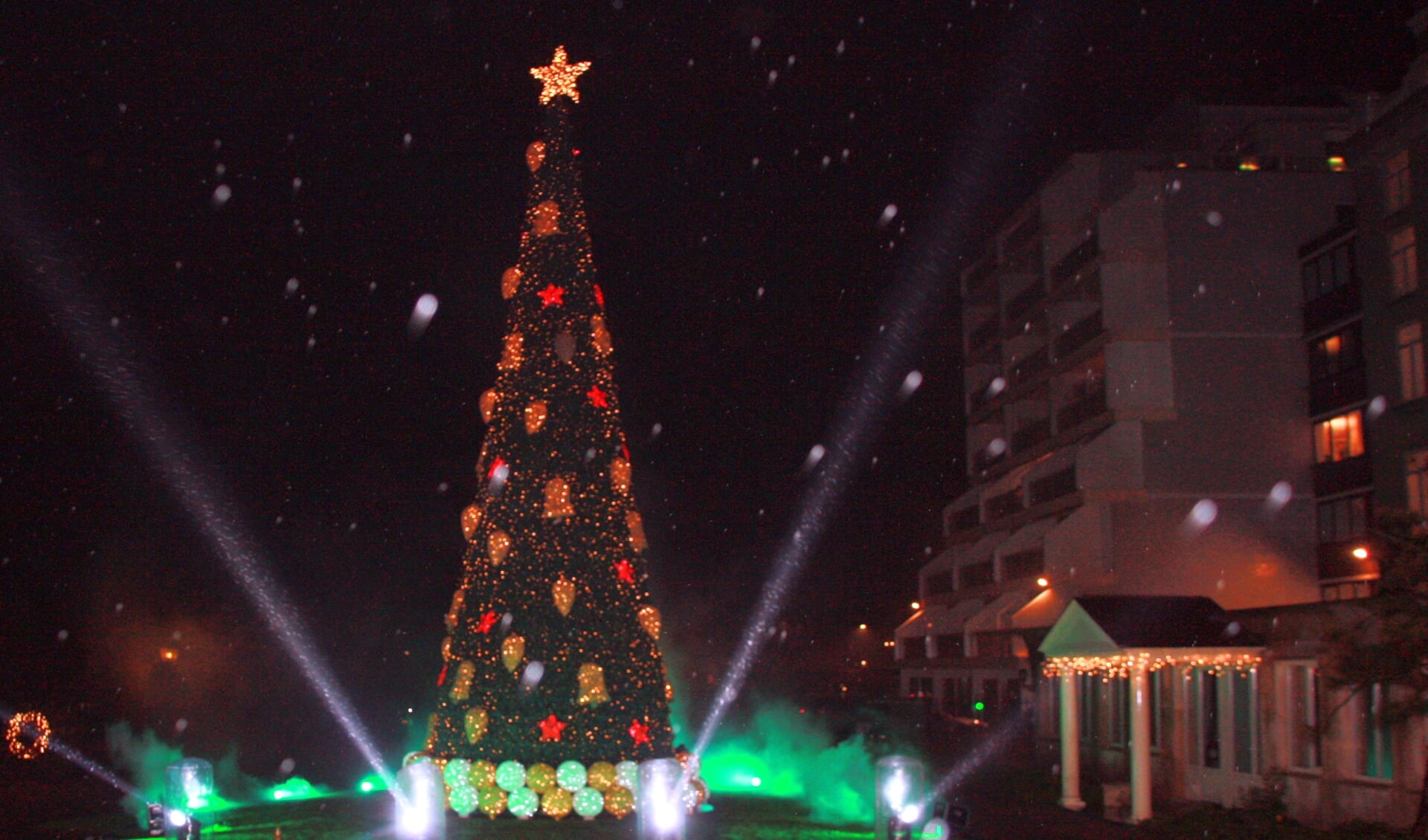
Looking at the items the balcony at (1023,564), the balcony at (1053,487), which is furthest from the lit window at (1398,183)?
the balcony at (1023,564)

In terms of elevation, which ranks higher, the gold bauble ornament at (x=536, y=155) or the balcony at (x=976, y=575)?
the gold bauble ornament at (x=536, y=155)

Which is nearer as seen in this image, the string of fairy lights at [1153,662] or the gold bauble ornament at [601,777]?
the gold bauble ornament at [601,777]

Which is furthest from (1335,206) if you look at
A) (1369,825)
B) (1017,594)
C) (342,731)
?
(342,731)

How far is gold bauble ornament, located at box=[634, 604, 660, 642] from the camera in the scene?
17609mm

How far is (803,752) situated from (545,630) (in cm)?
939

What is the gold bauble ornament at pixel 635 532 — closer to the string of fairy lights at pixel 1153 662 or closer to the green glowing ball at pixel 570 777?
the green glowing ball at pixel 570 777

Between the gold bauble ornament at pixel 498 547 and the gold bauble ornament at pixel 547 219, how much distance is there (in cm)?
406

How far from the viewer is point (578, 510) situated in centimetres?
1784

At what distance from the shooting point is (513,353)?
1823 centimetres

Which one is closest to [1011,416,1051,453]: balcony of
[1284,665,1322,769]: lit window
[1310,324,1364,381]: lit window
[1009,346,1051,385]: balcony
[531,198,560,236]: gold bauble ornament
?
[1009,346,1051,385]: balcony

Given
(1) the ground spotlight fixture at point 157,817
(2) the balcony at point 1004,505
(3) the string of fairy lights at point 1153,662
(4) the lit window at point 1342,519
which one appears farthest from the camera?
(2) the balcony at point 1004,505

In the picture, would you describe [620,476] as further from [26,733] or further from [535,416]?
[26,733]

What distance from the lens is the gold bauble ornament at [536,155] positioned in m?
18.5

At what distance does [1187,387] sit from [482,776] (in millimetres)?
24324
